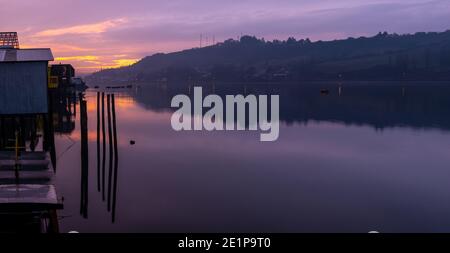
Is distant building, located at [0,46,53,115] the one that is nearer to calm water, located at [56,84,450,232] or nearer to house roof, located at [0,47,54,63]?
house roof, located at [0,47,54,63]

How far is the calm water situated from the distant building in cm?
604

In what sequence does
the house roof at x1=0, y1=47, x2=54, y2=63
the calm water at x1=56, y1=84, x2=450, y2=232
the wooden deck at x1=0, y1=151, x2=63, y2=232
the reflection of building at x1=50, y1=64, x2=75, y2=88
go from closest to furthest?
1. the wooden deck at x1=0, y1=151, x2=63, y2=232
2. the calm water at x1=56, y1=84, x2=450, y2=232
3. the house roof at x1=0, y1=47, x2=54, y2=63
4. the reflection of building at x1=50, y1=64, x2=75, y2=88

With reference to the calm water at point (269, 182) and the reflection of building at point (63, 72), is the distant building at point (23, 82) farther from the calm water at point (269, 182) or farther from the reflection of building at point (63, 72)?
the reflection of building at point (63, 72)

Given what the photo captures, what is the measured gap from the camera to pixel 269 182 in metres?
35.2

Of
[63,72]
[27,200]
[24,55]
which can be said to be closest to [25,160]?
[24,55]

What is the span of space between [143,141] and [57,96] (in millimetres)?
14221

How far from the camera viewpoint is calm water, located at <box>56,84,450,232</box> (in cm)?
2544

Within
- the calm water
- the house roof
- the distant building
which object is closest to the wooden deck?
the calm water

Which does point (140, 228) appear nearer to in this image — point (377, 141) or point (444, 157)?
point (444, 157)

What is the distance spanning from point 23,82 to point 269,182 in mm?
18923

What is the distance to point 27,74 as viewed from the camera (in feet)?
96.2

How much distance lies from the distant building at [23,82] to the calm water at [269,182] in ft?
19.8

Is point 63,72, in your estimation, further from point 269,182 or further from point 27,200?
point 27,200

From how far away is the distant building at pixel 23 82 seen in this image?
29.0 meters
